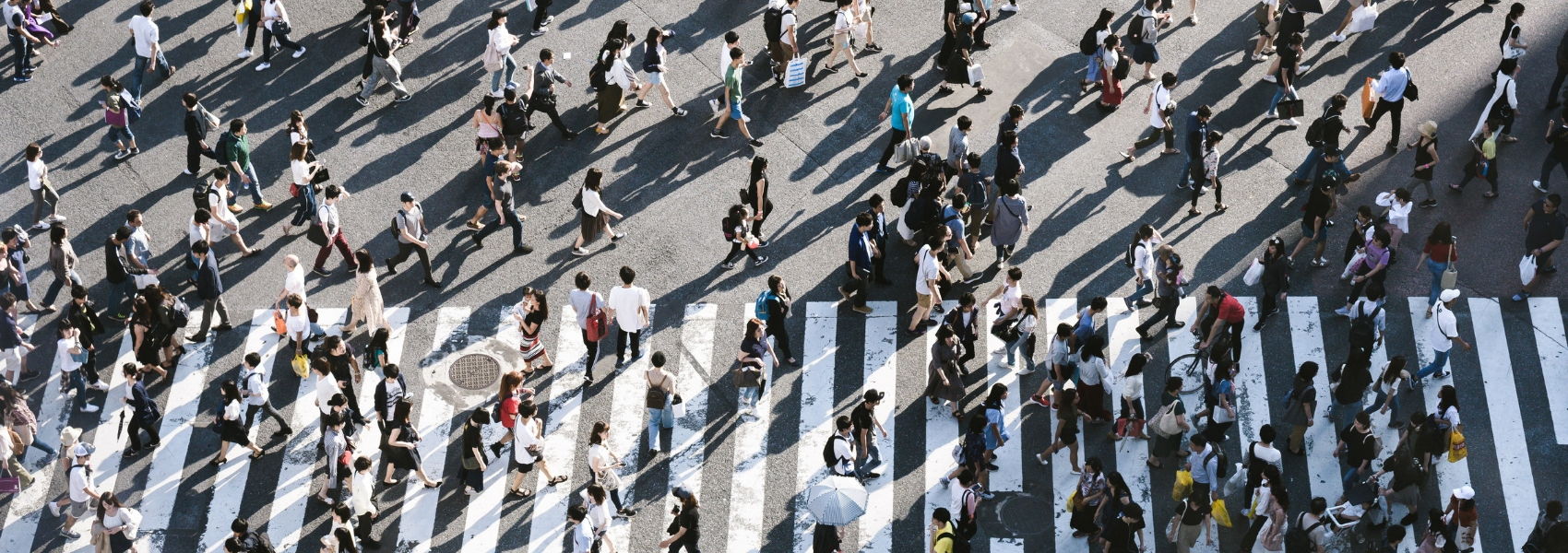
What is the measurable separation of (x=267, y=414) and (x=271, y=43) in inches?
348

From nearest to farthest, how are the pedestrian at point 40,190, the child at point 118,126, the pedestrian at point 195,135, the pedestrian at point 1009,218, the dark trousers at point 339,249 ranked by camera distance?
the pedestrian at point 1009,218 → the dark trousers at point 339,249 → the pedestrian at point 40,190 → the pedestrian at point 195,135 → the child at point 118,126

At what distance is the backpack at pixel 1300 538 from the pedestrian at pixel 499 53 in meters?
13.8

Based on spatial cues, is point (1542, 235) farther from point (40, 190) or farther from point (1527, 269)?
point (40, 190)

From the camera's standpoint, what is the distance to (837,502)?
20422 millimetres

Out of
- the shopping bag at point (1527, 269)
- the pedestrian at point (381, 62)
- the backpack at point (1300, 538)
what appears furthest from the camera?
the pedestrian at point (381, 62)

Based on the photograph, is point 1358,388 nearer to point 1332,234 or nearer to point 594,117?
point 1332,234

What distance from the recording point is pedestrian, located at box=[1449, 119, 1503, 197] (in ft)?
84.9

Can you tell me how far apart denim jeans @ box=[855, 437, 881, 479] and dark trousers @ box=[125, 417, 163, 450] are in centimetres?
900

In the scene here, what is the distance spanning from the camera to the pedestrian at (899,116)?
86.9ft

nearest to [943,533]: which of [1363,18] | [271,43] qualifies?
[1363,18]

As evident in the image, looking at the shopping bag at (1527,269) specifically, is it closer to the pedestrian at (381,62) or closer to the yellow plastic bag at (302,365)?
the yellow plastic bag at (302,365)

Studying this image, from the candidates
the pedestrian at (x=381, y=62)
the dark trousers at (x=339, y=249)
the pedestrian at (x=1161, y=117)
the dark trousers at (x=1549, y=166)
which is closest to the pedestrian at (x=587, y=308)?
the dark trousers at (x=339, y=249)

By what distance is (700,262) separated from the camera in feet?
84.8

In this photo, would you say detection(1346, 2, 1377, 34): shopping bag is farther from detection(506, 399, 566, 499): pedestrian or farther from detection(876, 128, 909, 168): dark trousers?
detection(506, 399, 566, 499): pedestrian
